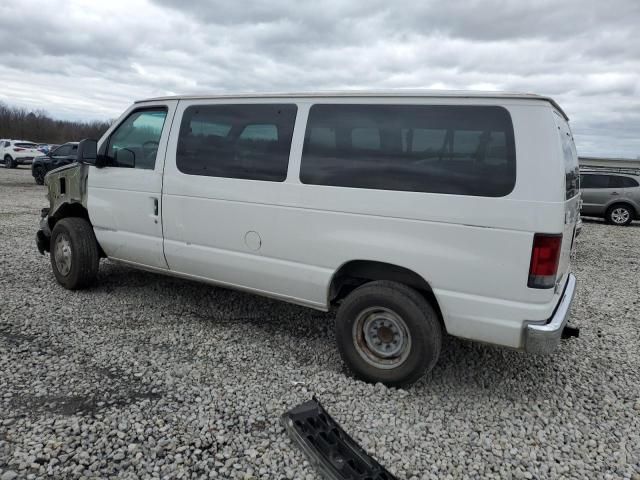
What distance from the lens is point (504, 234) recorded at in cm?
300

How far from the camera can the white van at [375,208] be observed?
9.89ft

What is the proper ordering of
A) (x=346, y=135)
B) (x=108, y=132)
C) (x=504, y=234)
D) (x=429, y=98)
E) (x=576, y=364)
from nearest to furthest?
(x=504, y=234), (x=429, y=98), (x=346, y=135), (x=576, y=364), (x=108, y=132)

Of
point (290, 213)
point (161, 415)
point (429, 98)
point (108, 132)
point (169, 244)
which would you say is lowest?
point (161, 415)

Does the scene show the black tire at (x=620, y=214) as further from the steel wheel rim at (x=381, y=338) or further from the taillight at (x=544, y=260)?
the steel wheel rim at (x=381, y=338)

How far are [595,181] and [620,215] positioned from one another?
1250mm

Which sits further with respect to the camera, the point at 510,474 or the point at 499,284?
the point at 499,284

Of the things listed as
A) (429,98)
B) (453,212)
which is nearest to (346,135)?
(429,98)

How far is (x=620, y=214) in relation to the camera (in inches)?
579

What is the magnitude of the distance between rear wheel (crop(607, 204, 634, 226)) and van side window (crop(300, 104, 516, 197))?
1402 centimetres

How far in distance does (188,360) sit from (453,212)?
233 centimetres

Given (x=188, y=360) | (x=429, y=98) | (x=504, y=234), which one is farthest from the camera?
(x=188, y=360)

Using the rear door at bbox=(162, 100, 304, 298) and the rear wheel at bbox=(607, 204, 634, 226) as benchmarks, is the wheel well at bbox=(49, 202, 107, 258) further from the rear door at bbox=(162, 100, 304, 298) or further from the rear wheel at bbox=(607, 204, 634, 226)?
the rear wheel at bbox=(607, 204, 634, 226)

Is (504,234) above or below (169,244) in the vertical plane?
above

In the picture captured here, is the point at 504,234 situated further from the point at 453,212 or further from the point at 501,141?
the point at 501,141
